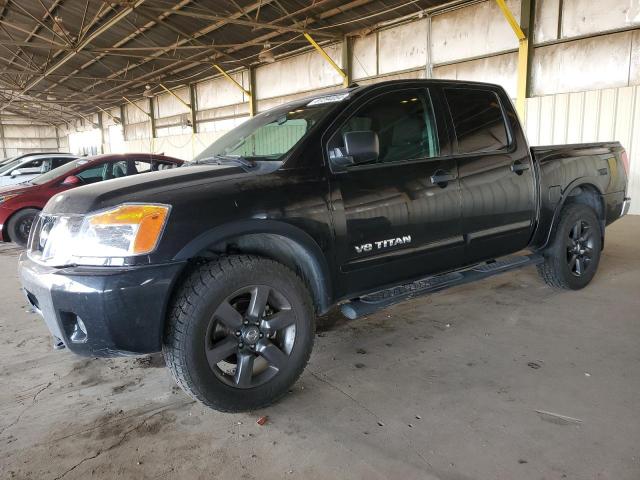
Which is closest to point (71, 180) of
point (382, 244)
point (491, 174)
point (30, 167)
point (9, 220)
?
point (9, 220)

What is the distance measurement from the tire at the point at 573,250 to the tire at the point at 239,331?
2510 millimetres

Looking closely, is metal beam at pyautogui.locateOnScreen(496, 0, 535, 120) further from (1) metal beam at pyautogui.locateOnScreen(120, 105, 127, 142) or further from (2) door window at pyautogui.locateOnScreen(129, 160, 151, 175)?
(1) metal beam at pyautogui.locateOnScreen(120, 105, 127, 142)

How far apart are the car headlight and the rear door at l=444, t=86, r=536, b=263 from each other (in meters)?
2.02

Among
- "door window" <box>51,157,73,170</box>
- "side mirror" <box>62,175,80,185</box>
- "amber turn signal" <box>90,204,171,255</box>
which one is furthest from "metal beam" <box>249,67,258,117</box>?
"amber turn signal" <box>90,204,171,255</box>

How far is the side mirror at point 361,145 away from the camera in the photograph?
7.98 ft

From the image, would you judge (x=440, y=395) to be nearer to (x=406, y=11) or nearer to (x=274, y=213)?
(x=274, y=213)

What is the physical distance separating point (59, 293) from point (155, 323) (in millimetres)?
443

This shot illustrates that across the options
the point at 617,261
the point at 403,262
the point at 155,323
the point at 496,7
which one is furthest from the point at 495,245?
the point at 496,7

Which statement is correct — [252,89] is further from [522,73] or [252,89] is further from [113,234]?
[113,234]

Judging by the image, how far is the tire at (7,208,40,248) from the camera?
6.72 m

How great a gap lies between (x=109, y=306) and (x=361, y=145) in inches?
57.8

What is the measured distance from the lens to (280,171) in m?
2.39

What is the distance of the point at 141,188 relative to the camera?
2184 millimetres

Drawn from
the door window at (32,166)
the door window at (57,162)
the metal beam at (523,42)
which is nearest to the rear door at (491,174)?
the metal beam at (523,42)
